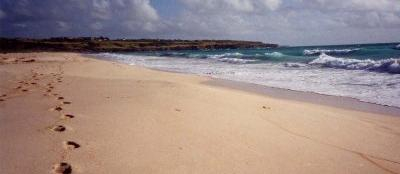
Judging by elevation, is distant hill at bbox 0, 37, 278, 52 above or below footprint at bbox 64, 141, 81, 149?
above

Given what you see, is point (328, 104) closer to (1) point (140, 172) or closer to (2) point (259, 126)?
(2) point (259, 126)

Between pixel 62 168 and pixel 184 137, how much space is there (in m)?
1.37

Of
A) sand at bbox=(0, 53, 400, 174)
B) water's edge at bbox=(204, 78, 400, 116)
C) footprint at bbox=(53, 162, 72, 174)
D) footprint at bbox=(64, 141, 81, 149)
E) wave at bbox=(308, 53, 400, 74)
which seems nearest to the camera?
footprint at bbox=(53, 162, 72, 174)

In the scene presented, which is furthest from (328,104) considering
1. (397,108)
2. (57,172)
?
(57,172)

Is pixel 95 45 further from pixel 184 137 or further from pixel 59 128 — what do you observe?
pixel 184 137

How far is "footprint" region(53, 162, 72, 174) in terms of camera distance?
8.86ft

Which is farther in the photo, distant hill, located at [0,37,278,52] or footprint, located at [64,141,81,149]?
distant hill, located at [0,37,278,52]

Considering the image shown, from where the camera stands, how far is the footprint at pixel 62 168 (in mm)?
2699

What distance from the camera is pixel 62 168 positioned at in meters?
2.76

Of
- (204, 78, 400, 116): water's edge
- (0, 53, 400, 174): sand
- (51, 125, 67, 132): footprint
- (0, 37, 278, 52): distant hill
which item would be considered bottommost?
(204, 78, 400, 116): water's edge

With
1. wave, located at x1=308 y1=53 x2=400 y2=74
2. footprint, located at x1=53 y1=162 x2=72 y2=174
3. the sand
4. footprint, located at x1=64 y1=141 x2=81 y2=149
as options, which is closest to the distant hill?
wave, located at x1=308 y1=53 x2=400 y2=74

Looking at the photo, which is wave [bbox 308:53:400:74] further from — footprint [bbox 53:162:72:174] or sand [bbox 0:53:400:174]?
footprint [bbox 53:162:72:174]

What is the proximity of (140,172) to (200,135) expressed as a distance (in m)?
1.23

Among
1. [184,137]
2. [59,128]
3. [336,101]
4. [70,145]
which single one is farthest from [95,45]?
[70,145]
